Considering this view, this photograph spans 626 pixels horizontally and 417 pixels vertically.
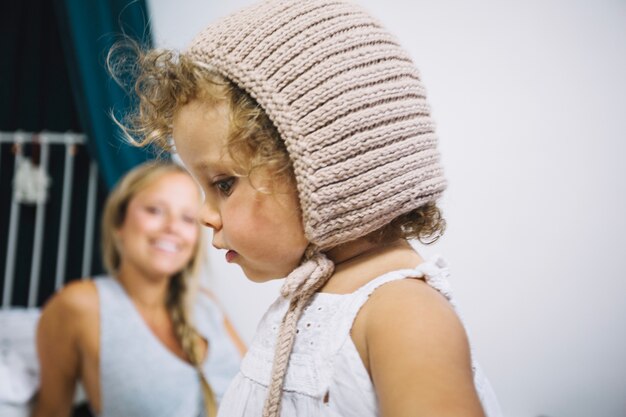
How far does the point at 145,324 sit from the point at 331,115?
3.79 ft

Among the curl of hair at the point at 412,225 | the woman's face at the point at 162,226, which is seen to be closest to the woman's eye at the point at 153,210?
the woman's face at the point at 162,226

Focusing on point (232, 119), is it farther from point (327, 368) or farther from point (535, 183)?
point (535, 183)

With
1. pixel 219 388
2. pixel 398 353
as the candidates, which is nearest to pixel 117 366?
pixel 219 388

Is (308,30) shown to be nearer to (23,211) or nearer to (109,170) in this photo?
(109,170)

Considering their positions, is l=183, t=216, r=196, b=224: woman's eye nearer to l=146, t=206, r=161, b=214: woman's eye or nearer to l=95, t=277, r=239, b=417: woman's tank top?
l=146, t=206, r=161, b=214: woman's eye

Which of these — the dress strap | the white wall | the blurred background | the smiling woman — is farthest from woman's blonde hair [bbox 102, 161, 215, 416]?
the dress strap

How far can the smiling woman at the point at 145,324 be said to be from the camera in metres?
1.35

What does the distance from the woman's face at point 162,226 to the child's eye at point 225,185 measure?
3.26 ft

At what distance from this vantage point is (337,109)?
1.62 feet

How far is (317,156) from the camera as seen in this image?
49cm

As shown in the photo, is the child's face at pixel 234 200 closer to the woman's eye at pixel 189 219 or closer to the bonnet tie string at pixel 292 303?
the bonnet tie string at pixel 292 303

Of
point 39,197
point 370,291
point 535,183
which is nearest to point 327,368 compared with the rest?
point 370,291

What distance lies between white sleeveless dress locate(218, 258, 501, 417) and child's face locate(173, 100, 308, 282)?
0.07 meters

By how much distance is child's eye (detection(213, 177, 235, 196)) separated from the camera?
54cm
